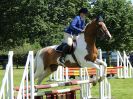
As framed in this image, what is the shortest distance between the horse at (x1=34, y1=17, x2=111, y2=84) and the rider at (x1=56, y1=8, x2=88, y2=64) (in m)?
0.12

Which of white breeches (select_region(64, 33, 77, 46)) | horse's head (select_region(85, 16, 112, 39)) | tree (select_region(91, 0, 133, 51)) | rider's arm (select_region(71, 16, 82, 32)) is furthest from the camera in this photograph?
tree (select_region(91, 0, 133, 51))

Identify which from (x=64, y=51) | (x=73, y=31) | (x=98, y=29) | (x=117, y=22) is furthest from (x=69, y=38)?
(x=117, y=22)

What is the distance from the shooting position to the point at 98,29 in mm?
11156

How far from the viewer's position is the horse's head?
10952 mm

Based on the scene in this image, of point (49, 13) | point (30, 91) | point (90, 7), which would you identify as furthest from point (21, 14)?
point (30, 91)

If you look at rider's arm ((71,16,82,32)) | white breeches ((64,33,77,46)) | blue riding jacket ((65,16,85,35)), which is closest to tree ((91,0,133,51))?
white breeches ((64,33,77,46))

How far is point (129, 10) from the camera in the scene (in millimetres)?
53938

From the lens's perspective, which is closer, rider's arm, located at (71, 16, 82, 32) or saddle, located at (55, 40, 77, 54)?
rider's arm, located at (71, 16, 82, 32)

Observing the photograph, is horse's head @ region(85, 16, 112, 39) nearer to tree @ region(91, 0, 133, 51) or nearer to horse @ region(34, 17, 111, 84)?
horse @ region(34, 17, 111, 84)

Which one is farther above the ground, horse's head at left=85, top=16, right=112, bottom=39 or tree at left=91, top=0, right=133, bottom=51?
tree at left=91, top=0, right=133, bottom=51

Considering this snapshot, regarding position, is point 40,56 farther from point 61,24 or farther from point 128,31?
point 128,31

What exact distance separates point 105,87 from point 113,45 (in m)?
36.8

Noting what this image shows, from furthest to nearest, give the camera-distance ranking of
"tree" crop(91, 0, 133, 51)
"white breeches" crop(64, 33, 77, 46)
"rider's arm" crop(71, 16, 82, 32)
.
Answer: "tree" crop(91, 0, 133, 51) → "white breeches" crop(64, 33, 77, 46) → "rider's arm" crop(71, 16, 82, 32)

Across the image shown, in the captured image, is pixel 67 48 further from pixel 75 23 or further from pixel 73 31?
pixel 75 23
